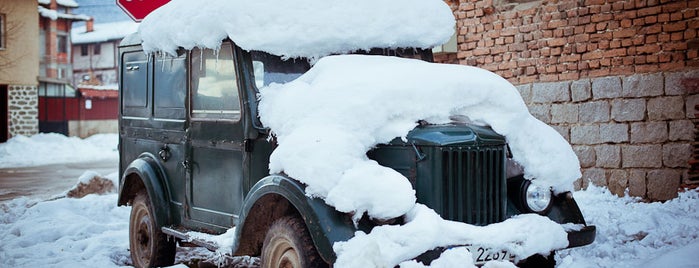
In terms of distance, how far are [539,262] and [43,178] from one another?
1437cm

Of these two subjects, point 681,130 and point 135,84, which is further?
point 681,130

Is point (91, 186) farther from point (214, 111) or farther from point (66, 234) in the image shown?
point (214, 111)

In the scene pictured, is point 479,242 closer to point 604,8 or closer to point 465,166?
point 465,166

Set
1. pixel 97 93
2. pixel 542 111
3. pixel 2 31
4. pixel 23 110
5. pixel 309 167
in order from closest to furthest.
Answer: pixel 309 167
pixel 542 111
pixel 2 31
pixel 23 110
pixel 97 93

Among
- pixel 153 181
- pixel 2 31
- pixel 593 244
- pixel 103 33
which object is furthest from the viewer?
pixel 103 33

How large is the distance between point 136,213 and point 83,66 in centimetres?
5460

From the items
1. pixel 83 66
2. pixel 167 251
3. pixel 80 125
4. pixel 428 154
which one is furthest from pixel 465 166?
pixel 83 66

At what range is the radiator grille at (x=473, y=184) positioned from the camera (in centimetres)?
453

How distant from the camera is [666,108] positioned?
8344mm

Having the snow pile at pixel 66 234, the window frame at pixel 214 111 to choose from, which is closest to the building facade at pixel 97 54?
the snow pile at pixel 66 234

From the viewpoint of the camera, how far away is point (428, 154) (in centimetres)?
454

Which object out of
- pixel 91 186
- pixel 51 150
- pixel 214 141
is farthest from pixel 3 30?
pixel 214 141

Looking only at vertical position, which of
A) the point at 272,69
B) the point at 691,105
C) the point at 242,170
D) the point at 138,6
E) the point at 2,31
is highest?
the point at 2,31

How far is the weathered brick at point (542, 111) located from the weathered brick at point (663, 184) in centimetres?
143
